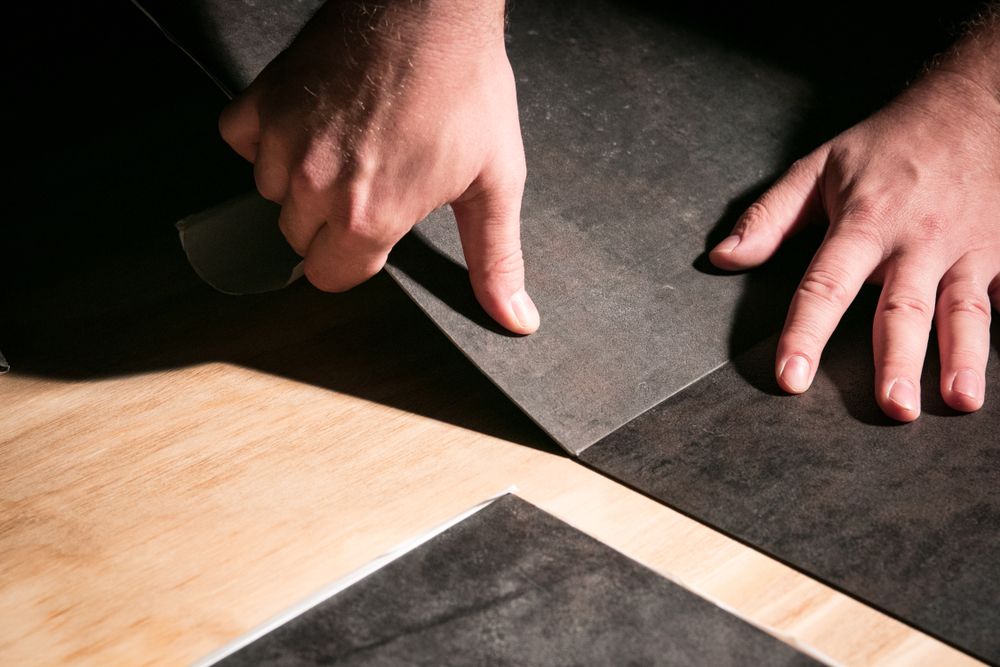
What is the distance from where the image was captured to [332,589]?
2.68 feet


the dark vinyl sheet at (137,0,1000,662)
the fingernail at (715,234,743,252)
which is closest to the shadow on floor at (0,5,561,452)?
the dark vinyl sheet at (137,0,1000,662)

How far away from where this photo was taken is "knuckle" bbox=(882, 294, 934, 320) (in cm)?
108

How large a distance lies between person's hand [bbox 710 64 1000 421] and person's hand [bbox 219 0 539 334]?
397 millimetres

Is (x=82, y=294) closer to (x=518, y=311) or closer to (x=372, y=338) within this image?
(x=372, y=338)

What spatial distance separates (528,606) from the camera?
31.2 inches

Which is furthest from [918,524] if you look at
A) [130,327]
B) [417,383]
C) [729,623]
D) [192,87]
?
[192,87]

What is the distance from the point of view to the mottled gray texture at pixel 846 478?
2.65 feet

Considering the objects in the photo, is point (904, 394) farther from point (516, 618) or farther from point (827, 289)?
point (516, 618)

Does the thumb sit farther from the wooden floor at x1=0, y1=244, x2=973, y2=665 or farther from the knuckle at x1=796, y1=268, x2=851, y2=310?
the knuckle at x1=796, y1=268, x2=851, y2=310

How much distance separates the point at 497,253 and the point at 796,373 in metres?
0.38

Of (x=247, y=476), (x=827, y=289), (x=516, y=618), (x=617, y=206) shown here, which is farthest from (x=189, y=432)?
(x=827, y=289)

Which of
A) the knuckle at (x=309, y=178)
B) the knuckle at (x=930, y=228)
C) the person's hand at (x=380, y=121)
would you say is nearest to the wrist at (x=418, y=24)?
the person's hand at (x=380, y=121)

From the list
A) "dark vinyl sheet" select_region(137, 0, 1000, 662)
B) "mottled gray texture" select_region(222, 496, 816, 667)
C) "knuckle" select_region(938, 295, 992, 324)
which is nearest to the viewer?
"mottled gray texture" select_region(222, 496, 816, 667)

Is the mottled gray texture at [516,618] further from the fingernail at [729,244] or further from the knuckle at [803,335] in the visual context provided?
the fingernail at [729,244]
